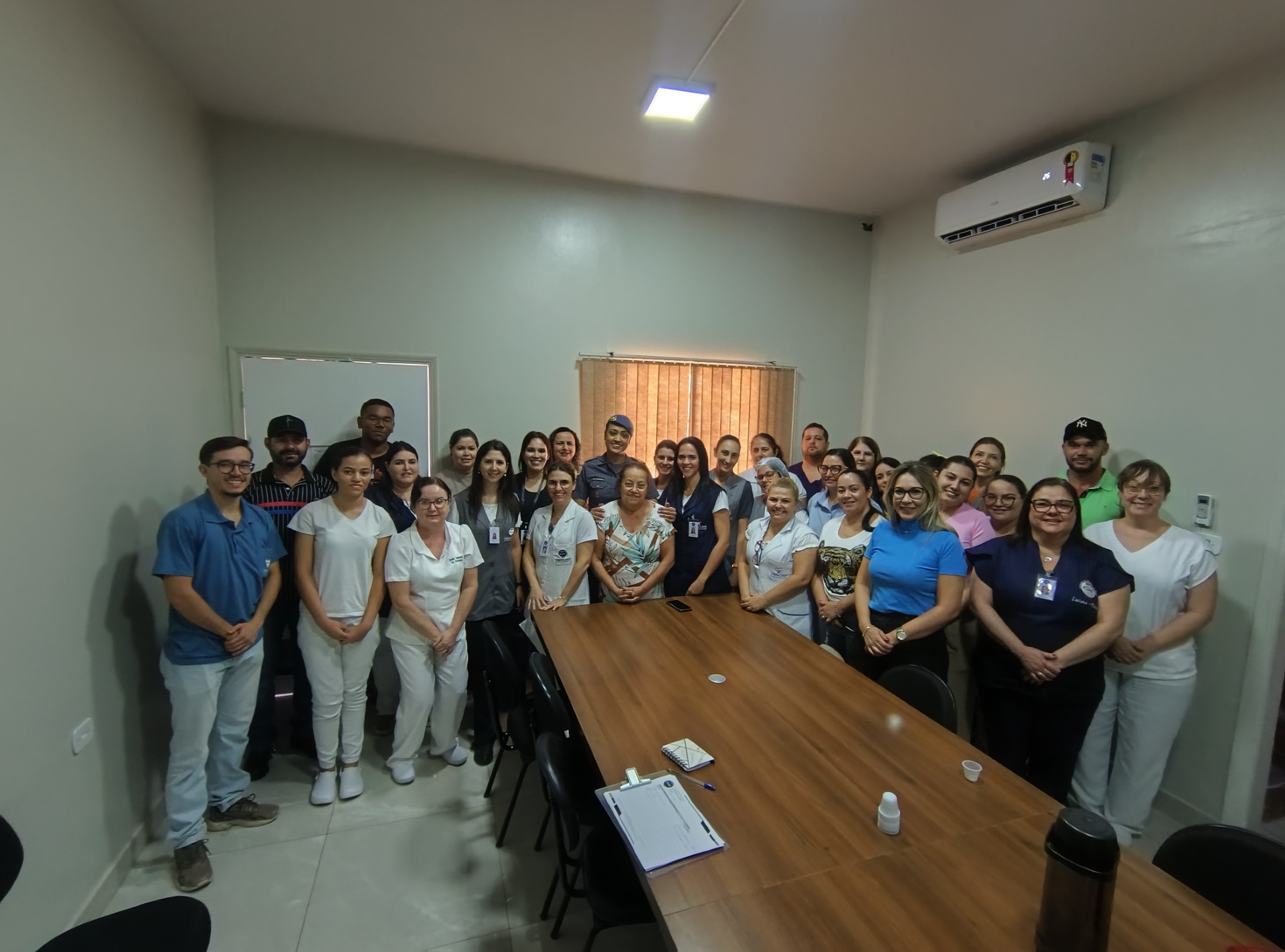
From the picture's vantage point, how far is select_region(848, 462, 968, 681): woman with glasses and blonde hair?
255 cm

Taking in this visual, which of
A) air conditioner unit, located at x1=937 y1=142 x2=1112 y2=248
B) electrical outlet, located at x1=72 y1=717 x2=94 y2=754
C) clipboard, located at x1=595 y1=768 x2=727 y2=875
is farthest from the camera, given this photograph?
air conditioner unit, located at x1=937 y1=142 x2=1112 y2=248

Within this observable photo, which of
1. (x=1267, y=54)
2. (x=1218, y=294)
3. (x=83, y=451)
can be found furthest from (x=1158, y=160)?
(x=83, y=451)

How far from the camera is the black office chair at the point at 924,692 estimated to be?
206cm

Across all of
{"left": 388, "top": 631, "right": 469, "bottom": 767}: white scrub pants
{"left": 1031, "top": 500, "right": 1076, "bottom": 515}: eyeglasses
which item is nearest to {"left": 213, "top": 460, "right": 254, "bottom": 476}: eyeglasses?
{"left": 388, "top": 631, "right": 469, "bottom": 767}: white scrub pants

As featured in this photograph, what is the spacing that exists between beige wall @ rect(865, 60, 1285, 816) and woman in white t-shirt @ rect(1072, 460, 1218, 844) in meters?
0.27

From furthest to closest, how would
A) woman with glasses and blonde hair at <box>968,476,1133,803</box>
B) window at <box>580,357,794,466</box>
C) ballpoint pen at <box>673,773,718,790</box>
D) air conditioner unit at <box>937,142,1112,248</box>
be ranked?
window at <box>580,357,794,466</box> < air conditioner unit at <box>937,142,1112,248</box> < woman with glasses and blonde hair at <box>968,476,1133,803</box> < ballpoint pen at <box>673,773,718,790</box>

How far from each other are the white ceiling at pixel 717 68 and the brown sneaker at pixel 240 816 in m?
3.54

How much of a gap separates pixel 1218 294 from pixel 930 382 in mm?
1837

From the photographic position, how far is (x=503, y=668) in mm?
2531

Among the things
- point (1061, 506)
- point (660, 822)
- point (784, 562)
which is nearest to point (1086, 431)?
point (1061, 506)

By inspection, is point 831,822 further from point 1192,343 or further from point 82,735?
point 1192,343

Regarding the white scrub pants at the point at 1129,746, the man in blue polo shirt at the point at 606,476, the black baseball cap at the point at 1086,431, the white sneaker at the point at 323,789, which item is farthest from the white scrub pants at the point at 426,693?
the black baseball cap at the point at 1086,431

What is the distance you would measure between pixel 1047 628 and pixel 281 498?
3.68m

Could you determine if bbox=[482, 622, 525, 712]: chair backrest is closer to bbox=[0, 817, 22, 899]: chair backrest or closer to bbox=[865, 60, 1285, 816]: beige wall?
bbox=[0, 817, 22, 899]: chair backrest
